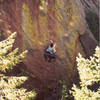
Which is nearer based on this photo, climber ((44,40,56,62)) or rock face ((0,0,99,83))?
climber ((44,40,56,62))

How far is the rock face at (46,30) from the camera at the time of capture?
10.8 metres

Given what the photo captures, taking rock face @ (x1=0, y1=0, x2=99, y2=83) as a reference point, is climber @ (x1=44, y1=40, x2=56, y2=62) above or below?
below

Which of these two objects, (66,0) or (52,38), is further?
(52,38)

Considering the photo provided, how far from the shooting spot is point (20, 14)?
36.1ft

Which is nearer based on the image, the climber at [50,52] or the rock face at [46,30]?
the climber at [50,52]

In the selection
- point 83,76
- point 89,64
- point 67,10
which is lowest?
point 83,76

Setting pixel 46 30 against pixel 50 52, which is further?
pixel 46 30

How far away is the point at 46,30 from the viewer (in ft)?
37.2

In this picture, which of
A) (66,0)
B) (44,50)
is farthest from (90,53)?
(66,0)

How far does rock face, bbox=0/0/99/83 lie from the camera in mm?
10844

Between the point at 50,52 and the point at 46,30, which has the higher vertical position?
the point at 46,30

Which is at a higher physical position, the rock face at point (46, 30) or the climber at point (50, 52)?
the rock face at point (46, 30)

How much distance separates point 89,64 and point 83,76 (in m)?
0.69

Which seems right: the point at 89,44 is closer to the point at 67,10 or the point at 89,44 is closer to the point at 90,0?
the point at 67,10
